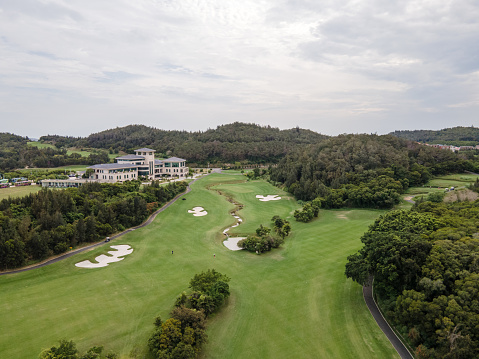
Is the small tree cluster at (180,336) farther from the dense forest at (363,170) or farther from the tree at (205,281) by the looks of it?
the dense forest at (363,170)

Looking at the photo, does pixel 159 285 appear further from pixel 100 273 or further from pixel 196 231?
pixel 196 231

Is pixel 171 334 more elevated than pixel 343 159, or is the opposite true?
pixel 343 159

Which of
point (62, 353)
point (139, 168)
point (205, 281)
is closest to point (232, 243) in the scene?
point (205, 281)

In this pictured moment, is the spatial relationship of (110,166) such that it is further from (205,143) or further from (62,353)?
(205,143)

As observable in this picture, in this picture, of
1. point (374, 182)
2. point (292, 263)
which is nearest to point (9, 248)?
point (292, 263)

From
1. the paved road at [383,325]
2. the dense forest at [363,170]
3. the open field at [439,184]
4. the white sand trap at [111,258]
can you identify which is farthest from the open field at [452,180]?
the white sand trap at [111,258]

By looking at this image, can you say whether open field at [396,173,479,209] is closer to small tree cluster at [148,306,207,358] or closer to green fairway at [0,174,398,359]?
green fairway at [0,174,398,359]

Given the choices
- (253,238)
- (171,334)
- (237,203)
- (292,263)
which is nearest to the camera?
(171,334)
